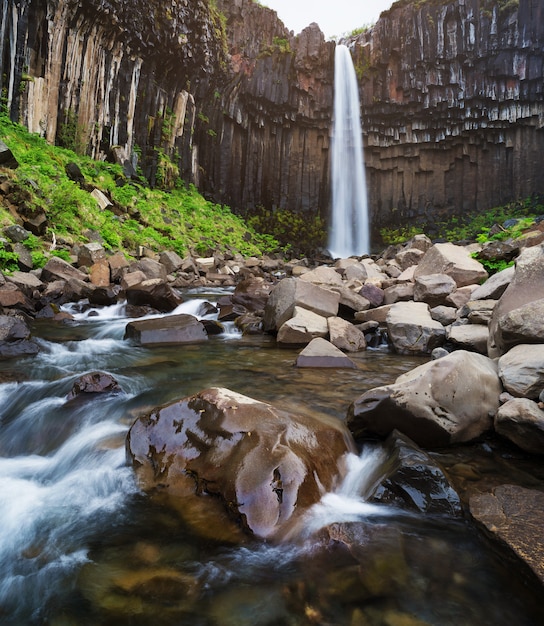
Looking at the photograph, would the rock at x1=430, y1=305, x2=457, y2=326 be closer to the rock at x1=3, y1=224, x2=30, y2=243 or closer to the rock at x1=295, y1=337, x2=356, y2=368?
the rock at x1=295, y1=337, x2=356, y2=368

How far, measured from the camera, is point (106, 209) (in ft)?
49.2

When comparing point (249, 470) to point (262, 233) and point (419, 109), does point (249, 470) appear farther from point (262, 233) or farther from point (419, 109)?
point (419, 109)

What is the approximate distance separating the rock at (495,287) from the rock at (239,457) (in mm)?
3744

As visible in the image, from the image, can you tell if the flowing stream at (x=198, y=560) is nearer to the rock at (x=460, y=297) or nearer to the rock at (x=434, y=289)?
A: the rock at (x=460, y=297)

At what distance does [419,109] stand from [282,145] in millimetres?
10026

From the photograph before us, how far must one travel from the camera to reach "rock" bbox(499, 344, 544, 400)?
287cm

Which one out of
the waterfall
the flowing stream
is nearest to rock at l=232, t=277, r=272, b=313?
the flowing stream

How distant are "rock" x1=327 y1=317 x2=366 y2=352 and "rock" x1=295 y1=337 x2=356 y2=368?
779 millimetres

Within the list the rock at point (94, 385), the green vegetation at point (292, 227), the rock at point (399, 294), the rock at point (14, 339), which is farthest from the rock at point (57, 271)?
the green vegetation at point (292, 227)

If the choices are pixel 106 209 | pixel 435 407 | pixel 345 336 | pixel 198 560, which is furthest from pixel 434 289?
pixel 106 209

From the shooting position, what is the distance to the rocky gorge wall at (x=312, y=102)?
19.9 m

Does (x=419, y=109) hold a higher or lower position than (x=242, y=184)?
higher

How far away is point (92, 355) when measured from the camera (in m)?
5.68

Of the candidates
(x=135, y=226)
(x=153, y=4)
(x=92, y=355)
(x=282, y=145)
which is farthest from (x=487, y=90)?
(x=92, y=355)
